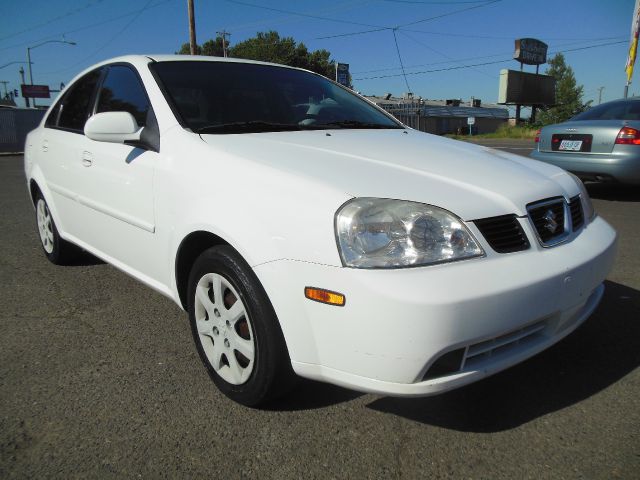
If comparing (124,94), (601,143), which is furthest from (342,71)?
(124,94)

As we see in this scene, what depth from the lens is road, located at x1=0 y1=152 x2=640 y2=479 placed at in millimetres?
1788

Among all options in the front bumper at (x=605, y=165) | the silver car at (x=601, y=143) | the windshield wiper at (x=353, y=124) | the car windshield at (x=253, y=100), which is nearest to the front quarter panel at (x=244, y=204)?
the car windshield at (x=253, y=100)

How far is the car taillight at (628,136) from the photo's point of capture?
20.0 ft

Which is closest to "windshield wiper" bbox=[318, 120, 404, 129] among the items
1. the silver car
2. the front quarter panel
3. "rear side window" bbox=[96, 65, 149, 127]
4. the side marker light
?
the front quarter panel

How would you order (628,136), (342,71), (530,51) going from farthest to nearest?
1. (530,51)
2. (342,71)
3. (628,136)

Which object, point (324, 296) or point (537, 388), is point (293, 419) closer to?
point (324, 296)

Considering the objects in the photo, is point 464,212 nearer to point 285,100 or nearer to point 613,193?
point 285,100

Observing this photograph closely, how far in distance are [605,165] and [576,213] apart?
463cm

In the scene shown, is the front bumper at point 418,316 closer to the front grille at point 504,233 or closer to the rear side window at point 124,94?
the front grille at point 504,233

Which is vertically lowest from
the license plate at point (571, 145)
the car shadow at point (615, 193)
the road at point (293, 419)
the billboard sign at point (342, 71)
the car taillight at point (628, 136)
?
the road at point (293, 419)

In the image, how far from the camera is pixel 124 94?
9.96 feet

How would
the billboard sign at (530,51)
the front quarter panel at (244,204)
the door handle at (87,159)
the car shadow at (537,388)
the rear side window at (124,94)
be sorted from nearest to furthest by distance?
the front quarter panel at (244,204) < the car shadow at (537,388) < the rear side window at (124,94) < the door handle at (87,159) < the billboard sign at (530,51)

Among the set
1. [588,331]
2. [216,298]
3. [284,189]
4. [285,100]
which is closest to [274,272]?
[284,189]

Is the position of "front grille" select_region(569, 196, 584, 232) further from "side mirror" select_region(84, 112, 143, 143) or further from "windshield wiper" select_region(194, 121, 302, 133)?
"side mirror" select_region(84, 112, 143, 143)
